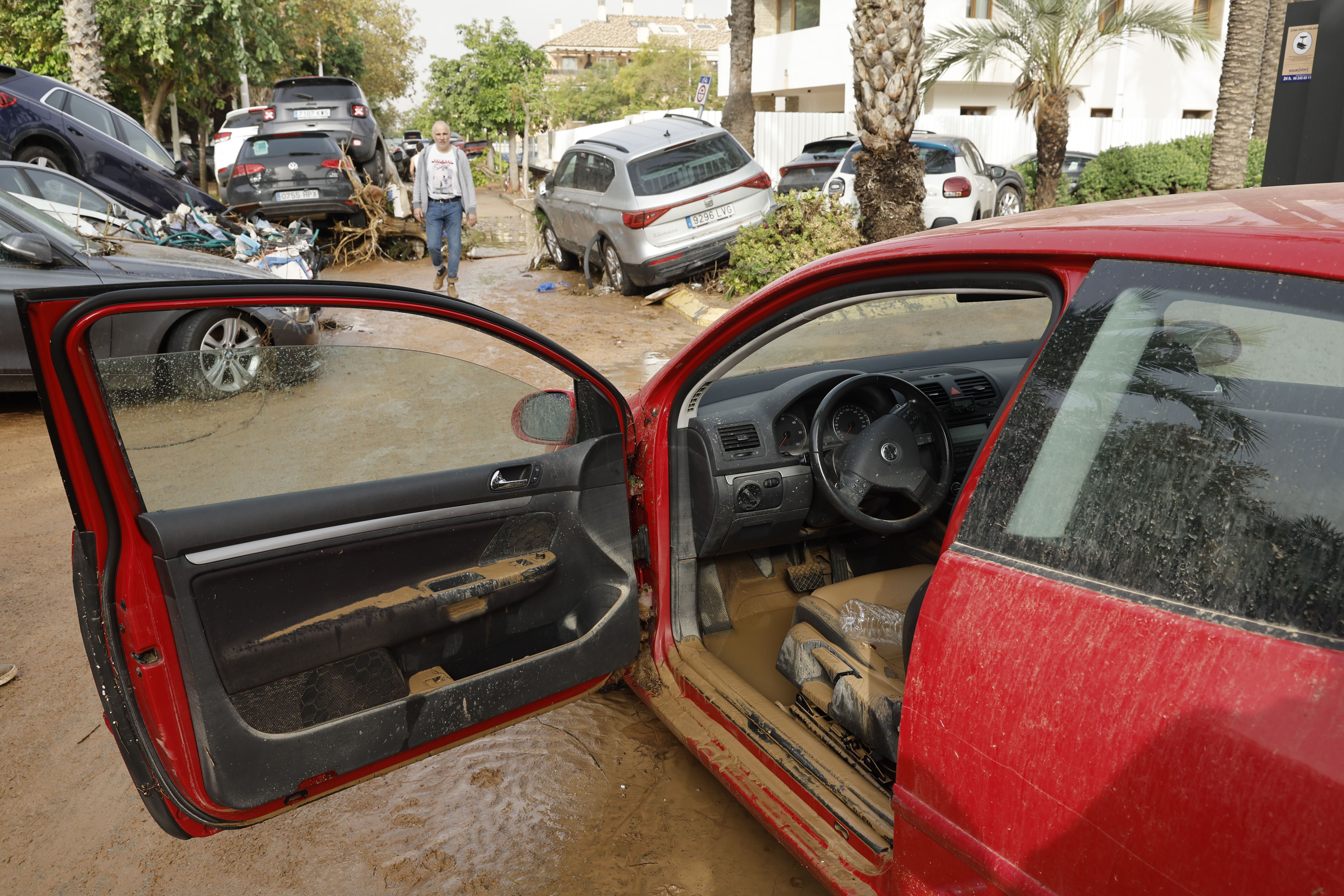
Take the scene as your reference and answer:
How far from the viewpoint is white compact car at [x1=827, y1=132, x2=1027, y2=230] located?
1250 centimetres

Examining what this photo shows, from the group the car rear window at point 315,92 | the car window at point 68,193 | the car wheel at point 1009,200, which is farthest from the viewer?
the car rear window at point 315,92

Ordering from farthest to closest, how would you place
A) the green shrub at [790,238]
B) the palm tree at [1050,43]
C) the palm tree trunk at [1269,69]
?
the palm tree trunk at [1269,69] → the palm tree at [1050,43] → the green shrub at [790,238]

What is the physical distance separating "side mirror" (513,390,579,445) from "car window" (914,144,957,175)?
1135 cm

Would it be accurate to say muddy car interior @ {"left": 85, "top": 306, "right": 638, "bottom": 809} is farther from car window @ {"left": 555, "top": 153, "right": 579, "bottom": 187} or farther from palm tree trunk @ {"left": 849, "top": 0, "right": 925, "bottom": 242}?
car window @ {"left": 555, "top": 153, "right": 579, "bottom": 187}

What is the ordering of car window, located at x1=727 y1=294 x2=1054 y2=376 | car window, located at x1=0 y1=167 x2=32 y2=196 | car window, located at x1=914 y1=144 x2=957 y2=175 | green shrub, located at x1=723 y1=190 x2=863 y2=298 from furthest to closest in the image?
car window, located at x1=914 y1=144 x2=957 y2=175
green shrub, located at x1=723 y1=190 x2=863 y2=298
car window, located at x1=0 y1=167 x2=32 y2=196
car window, located at x1=727 y1=294 x2=1054 y2=376

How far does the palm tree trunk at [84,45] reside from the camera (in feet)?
52.6

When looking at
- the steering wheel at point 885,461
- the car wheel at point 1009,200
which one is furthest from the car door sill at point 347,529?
the car wheel at point 1009,200

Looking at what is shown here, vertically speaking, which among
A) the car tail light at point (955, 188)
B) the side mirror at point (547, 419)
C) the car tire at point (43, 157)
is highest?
the car tire at point (43, 157)

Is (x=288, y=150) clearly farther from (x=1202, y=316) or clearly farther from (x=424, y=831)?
(x=1202, y=316)

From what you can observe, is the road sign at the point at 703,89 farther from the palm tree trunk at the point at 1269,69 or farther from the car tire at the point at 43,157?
the palm tree trunk at the point at 1269,69

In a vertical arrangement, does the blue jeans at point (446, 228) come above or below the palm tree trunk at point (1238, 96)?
below

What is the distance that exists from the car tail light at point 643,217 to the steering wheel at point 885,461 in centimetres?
748

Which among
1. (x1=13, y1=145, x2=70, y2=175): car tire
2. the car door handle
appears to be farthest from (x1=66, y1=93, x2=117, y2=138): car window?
the car door handle

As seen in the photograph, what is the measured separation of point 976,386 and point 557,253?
424 inches
